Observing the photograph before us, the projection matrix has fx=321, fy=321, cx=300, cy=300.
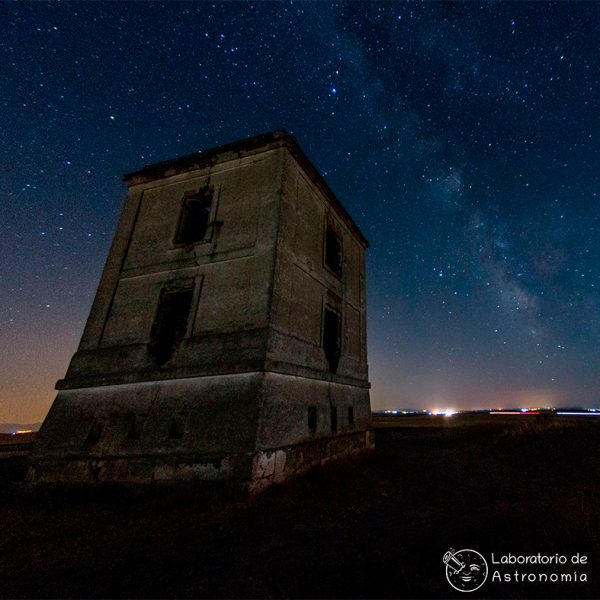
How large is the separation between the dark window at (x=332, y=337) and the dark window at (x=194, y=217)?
195 inches

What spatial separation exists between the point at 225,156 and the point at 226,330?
19.9 feet

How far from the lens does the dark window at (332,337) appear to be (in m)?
10.7

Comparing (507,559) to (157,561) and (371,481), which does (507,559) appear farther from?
(371,481)

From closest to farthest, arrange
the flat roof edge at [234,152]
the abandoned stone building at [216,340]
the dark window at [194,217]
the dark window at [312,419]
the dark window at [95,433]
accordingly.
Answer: the abandoned stone building at [216,340] < the dark window at [95,433] < the dark window at [312,419] < the flat roof edge at [234,152] < the dark window at [194,217]

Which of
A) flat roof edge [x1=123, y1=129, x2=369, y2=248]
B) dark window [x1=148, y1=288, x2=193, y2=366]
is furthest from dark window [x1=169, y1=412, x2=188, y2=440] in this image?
flat roof edge [x1=123, y1=129, x2=369, y2=248]

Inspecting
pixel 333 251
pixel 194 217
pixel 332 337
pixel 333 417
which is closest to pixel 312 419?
pixel 333 417

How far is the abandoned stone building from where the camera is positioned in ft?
23.4

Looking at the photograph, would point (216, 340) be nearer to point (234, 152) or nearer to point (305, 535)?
point (305, 535)

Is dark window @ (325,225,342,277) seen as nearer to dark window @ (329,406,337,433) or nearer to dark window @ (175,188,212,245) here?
dark window @ (175,188,212,245)

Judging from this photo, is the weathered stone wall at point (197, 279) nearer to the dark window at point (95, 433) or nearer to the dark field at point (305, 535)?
the dark window at point (95, 433)

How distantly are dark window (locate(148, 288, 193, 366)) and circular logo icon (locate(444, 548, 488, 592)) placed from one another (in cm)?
715

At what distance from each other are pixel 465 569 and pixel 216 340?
6285mm

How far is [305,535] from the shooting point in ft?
15.3

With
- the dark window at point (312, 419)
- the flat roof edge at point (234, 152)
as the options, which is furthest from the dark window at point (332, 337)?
the flat roof edge at point (234, 152)
